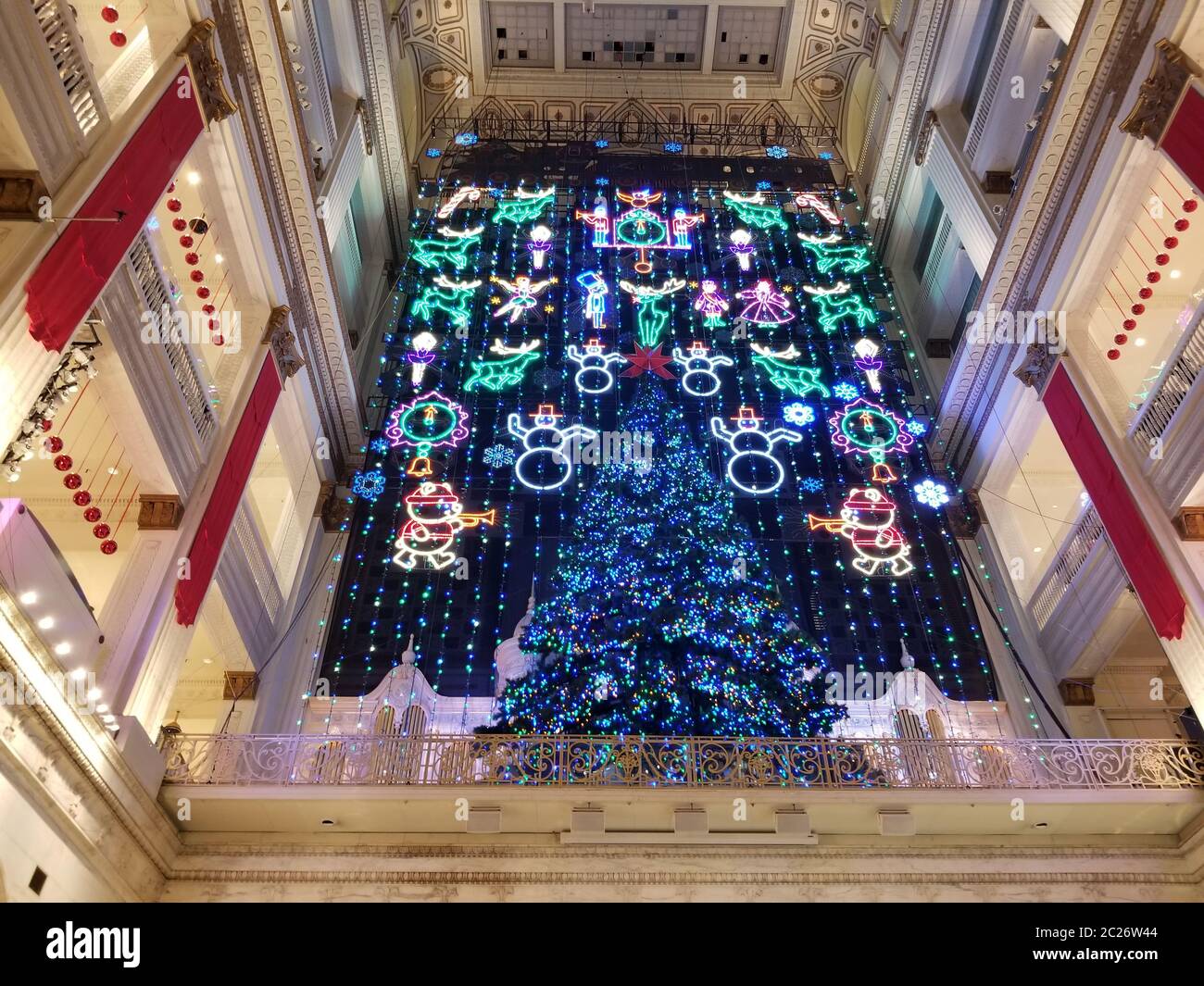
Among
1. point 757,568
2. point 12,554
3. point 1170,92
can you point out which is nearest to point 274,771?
point 12,554

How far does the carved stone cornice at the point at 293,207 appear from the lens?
10266 millimetres

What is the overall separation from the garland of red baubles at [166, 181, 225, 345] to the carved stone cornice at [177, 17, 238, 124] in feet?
3.07

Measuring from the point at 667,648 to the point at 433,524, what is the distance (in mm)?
5187

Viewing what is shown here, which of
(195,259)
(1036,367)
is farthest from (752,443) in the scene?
(195,259)

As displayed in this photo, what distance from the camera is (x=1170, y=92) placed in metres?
8.98

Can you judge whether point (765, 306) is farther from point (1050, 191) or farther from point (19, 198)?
point (19, 198)

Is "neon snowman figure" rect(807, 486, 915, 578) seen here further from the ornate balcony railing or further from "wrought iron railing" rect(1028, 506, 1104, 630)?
the ornate balcony railing

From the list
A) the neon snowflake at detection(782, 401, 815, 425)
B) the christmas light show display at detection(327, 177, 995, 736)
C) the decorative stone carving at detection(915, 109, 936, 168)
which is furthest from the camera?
the decorative stone carving at detection(915, 109, 936, 168)

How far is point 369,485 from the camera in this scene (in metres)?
13.6

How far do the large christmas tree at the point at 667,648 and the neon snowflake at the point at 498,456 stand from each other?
4.24 metres

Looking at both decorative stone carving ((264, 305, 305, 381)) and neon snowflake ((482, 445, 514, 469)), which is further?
neon snowflake ((482, 445, 514, 469))

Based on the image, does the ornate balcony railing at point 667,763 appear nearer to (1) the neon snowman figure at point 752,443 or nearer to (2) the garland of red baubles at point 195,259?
(2) the garland of red baubles at point 195,259

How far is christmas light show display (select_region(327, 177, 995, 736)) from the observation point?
9211mm

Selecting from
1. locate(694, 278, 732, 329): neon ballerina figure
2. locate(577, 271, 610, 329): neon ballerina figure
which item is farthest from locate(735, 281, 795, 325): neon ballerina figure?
locate(577, 271, 610, 329): neon ballerina figure
